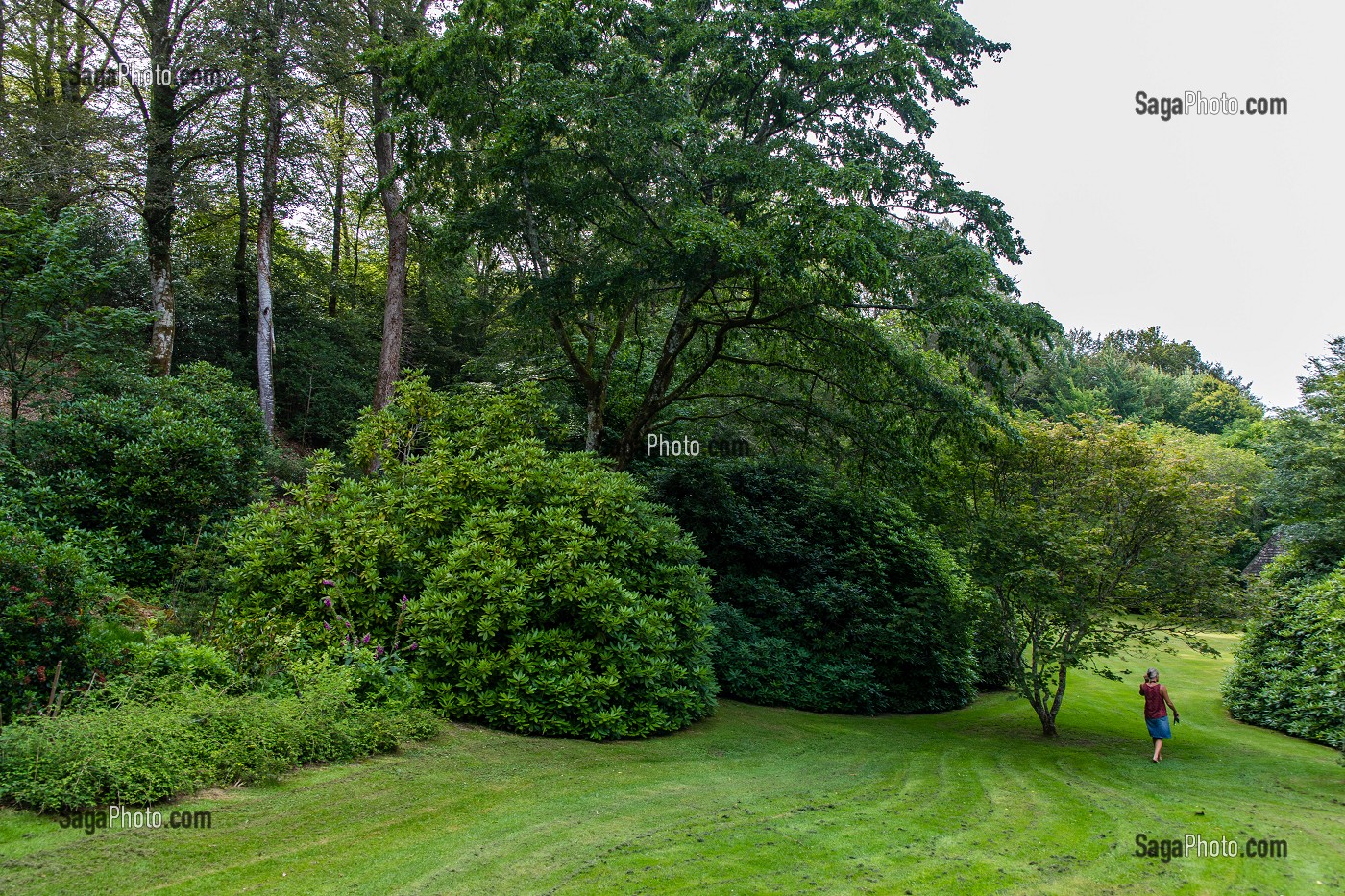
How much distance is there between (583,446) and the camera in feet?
55.6

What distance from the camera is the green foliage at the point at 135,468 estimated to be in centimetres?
970

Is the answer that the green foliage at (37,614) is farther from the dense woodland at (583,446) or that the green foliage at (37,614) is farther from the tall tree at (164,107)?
the tall tree at (164,107)

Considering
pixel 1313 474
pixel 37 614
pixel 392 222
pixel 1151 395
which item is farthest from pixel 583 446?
pixel 1151 395

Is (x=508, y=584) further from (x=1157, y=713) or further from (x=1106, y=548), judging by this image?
(x=1157, y=713)

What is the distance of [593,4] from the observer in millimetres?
11539

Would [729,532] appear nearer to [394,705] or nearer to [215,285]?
[394,705]

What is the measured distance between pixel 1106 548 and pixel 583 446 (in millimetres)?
10263

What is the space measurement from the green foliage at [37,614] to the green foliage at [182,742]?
514 millimetres

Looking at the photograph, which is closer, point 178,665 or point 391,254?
point 178,665

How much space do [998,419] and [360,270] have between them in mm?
24881

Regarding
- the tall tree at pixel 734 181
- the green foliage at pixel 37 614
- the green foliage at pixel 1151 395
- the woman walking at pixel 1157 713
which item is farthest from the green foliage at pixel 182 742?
the green foliage at pixel 1151 395

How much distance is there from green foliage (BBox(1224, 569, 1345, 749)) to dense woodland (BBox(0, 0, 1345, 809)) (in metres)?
0.09

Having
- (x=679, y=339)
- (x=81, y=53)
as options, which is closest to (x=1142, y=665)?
(x=679, y=339)

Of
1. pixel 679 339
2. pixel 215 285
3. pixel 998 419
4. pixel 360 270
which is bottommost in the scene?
pixel 998 419
